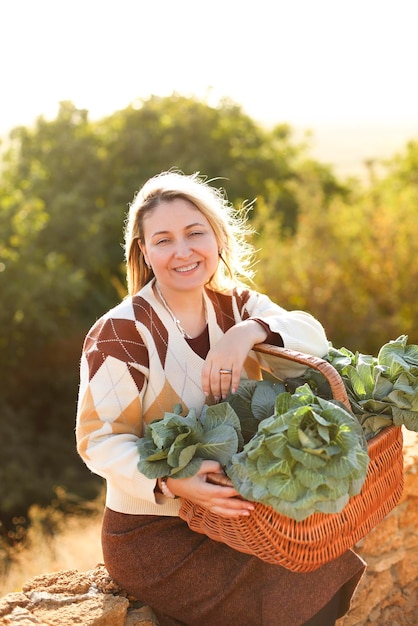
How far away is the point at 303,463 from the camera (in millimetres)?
1579

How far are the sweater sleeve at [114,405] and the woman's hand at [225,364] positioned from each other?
0.61 ft

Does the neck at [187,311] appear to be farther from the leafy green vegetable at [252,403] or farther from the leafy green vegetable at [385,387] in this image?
the leafy green vegetable at [385,387]

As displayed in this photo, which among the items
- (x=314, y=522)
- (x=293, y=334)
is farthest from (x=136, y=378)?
(x=314, y=522)

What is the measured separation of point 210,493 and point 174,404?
43 cm

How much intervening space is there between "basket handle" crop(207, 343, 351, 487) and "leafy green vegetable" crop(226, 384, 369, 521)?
0.05 metres

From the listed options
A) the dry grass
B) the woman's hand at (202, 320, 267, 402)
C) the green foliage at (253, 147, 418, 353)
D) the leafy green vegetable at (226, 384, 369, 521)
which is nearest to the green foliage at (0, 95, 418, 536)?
the green foliage at (253, 147, 418, 353)

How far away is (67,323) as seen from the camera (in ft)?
38.0

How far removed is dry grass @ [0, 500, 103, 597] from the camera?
19.2 ft

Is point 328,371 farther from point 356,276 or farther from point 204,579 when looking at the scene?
point 356,276

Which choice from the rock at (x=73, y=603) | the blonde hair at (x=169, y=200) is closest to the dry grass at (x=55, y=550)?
the rock at (x=73, y=603)

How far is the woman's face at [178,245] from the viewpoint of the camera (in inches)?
83.9

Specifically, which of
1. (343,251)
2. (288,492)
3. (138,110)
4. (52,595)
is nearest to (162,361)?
(288,492)

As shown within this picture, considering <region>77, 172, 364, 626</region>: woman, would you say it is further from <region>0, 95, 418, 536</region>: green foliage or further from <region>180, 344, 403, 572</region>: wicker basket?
<region>0, 95, 418, 536</region>: green foliage

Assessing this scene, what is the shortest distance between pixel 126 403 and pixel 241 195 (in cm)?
1269
